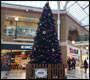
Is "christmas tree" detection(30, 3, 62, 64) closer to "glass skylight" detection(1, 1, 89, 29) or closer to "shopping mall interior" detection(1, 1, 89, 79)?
"shopping mall interior" detection(1, 1, 89, 79)

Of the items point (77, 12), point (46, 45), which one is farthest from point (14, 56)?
point (77, 12)

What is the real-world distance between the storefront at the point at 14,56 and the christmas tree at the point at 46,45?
369 inches

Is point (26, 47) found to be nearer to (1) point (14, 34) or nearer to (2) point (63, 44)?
(1) point (14, 34)

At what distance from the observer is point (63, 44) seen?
70.4ft

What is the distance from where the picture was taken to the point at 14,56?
62.6 ft

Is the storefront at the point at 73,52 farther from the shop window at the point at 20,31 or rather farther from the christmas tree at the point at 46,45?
the christmas tree at the point at 46,45

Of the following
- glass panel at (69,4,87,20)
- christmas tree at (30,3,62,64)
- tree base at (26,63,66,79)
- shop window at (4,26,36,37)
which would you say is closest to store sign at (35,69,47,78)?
tree base at (26,63,66,79)

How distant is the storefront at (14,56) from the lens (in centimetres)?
1839

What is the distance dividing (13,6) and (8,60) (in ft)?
21.3

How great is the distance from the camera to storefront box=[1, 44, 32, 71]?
1839cm

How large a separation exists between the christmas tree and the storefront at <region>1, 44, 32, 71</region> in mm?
9383

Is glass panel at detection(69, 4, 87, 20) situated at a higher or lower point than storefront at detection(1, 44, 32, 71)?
higher

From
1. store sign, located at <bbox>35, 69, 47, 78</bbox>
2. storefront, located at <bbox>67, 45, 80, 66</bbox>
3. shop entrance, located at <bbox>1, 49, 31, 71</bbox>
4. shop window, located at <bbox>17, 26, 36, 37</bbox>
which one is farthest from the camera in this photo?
storefront, located at <bbox>67, 45, 80, 66</bbox>

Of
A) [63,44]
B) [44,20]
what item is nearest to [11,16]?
[63,44]
